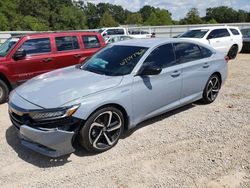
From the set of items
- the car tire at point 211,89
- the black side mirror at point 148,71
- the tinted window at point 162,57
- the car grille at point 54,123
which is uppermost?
the tinted window at point 162,57

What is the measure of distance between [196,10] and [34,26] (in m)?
37.6

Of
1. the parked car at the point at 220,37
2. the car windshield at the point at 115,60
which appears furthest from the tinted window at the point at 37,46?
the parked car at the point at 220,37

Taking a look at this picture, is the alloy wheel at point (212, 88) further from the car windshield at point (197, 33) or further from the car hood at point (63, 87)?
the car windshield at point (197, 33)

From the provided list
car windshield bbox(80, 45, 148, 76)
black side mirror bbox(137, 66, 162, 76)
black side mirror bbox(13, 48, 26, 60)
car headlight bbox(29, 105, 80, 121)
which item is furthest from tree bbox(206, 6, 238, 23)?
car headlight bbox(29, 105, 80, 121)

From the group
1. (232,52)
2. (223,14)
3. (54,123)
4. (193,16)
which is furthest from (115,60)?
(223,14)

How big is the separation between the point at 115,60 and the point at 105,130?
51.5 inches

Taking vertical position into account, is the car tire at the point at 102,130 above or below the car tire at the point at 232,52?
above

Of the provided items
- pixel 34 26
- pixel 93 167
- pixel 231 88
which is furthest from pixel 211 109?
pixel 34 26

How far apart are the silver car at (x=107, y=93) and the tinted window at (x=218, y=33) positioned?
7216mm

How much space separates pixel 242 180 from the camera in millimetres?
3523

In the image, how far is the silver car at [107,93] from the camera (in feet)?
12.3

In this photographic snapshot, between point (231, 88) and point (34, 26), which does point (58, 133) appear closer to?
point (231, 88)

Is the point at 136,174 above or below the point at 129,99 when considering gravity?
below

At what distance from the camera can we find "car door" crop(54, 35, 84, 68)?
299 inches
